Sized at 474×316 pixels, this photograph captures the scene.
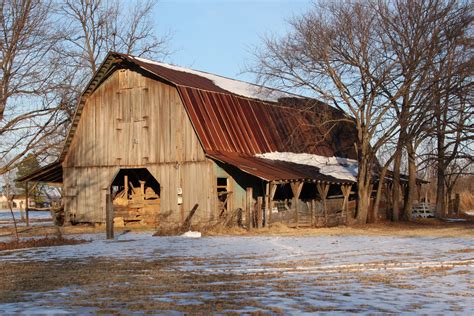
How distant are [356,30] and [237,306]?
2053 cm

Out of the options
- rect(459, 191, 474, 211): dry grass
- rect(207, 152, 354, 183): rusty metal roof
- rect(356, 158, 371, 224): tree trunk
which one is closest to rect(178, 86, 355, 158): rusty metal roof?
rect(207, 152, 354, 183): rusty metal roof

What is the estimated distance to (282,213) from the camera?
29422 mm

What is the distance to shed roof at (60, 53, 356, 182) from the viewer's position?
2806 cm

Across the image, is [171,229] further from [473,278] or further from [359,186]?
[473,278]

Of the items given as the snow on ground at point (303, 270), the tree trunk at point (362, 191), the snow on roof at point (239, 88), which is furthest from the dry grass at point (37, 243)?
the tree trunk at point (362, 191)

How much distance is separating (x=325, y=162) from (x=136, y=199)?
10879 mm

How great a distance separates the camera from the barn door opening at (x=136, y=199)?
1193 inches

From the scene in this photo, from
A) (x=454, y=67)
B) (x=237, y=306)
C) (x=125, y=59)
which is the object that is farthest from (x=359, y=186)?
(x=237, y=306)

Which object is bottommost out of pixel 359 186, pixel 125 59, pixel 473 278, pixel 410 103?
pixel 473 278

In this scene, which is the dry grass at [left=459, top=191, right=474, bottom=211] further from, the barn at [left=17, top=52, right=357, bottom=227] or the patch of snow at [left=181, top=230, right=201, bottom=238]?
the patch of snow at [left=181, top=230, right=201, bottom=238]

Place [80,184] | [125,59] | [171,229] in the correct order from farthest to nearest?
1. [80,184]
2. [125,59]
3. [171,229]

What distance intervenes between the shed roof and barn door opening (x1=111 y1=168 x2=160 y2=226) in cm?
356

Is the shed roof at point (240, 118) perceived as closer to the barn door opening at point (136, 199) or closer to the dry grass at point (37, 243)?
the barn door opening at point (136, 199)

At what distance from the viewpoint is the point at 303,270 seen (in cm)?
1322
